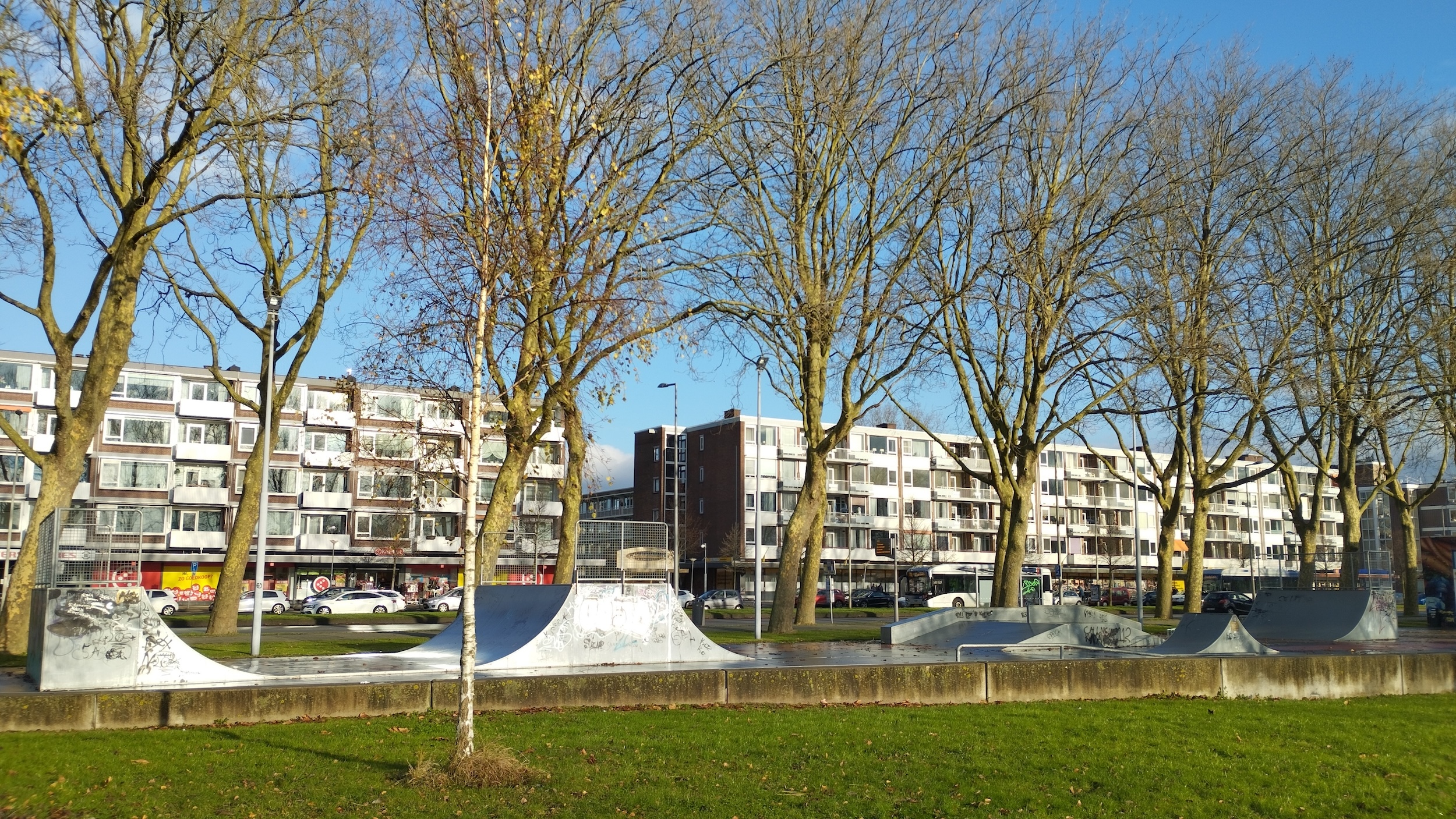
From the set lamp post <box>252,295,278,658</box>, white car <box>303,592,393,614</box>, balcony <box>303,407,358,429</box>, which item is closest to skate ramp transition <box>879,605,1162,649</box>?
lamp post <box>252,295,278,658</box>

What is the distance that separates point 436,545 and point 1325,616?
5837 cm

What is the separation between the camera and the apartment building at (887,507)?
90625mm

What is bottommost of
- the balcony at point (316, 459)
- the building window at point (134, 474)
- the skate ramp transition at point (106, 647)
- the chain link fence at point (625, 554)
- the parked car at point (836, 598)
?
the parked car at point (836, 598)

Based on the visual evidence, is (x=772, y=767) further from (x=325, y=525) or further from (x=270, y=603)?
(x=325, y=525)

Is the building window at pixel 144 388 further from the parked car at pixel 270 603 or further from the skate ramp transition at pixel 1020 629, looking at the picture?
the skate ramp transition at pixel 1020 629

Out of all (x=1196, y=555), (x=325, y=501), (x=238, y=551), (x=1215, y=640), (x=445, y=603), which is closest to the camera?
(x=1215, y=640)

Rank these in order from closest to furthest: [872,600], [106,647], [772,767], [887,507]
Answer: [772,767] → [106,647] → [872,600] → [887,507]

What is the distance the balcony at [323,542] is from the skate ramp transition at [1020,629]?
54.1 metres

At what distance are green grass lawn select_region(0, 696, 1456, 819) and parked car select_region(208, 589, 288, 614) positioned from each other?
161ft

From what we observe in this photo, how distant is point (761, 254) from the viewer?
24578 millimetres

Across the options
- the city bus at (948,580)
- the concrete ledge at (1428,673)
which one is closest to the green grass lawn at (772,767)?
the concrete ledge at (1428,673)

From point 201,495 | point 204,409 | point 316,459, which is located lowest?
point 201,495

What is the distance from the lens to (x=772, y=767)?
9984mm

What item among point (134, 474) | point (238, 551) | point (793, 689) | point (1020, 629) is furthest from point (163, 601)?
point (793, 689)
